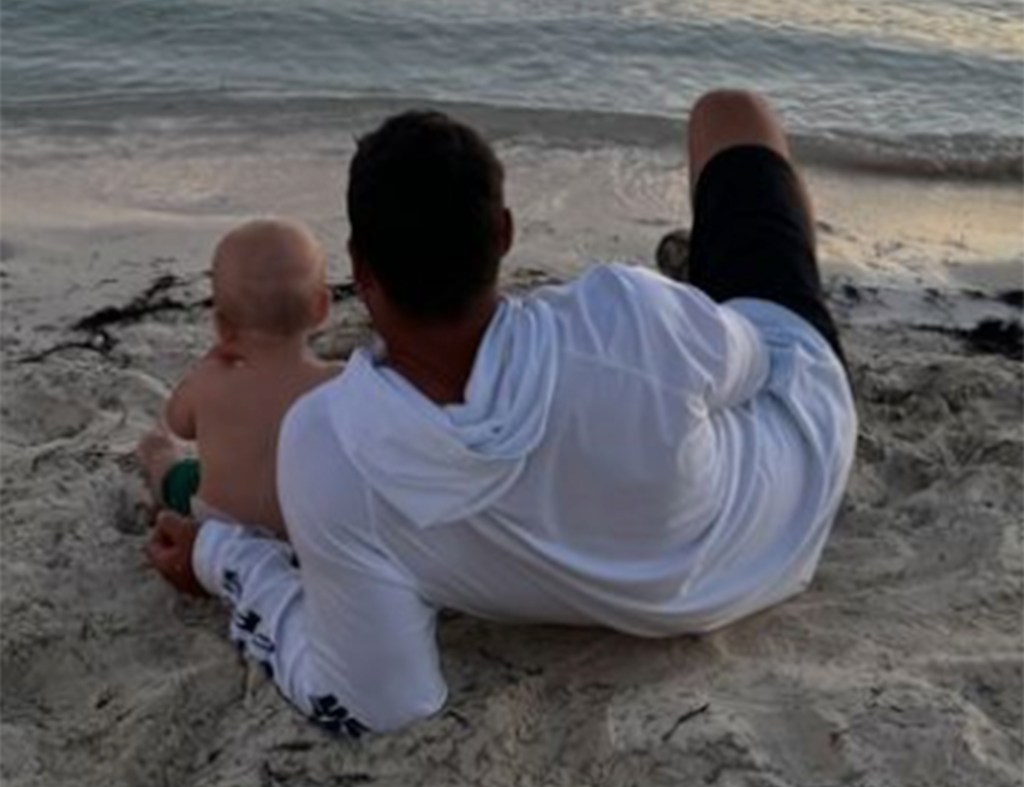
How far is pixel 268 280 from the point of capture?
3402 mm

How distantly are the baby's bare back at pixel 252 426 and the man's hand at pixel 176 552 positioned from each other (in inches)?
3.3

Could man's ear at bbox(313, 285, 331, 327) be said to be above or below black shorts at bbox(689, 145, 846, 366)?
below

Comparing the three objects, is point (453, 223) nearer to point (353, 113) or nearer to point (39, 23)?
point (353, 113)

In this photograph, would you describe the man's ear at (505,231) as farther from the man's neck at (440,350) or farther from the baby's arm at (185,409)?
the baby's arm at (185,409)

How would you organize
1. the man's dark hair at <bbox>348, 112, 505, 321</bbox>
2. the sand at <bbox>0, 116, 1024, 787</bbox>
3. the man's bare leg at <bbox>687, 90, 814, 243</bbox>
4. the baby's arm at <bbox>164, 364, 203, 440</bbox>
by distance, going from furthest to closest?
the man's bare leg at <bbox>687, 90, 814, 243</bbox> < the baby's arm at <bbox>164, 364, 203, 440</bbox> < the sand at <bbox>0, 116, 1024, 787</bbox> < the man's dark hair at <bbox>348, 112, 505, 321</bbox>

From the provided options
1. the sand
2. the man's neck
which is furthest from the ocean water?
the man's neck

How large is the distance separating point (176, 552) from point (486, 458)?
1.03m

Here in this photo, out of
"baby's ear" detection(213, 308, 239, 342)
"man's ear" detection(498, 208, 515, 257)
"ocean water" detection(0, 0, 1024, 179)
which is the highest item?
"man's ear" detection(498, 208, 515, 257)

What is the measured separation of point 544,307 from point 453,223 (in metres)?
0.28

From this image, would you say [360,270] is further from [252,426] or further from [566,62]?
[566,62]

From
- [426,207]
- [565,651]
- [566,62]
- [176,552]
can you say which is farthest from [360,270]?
[566,62]

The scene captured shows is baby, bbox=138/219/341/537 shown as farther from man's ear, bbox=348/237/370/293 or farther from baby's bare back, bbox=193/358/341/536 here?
man's ear, bbox=348/237/370/293

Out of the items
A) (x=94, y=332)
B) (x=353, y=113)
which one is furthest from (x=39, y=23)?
(x=94, y=332)

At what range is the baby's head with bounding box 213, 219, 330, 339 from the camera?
339 centimetres
